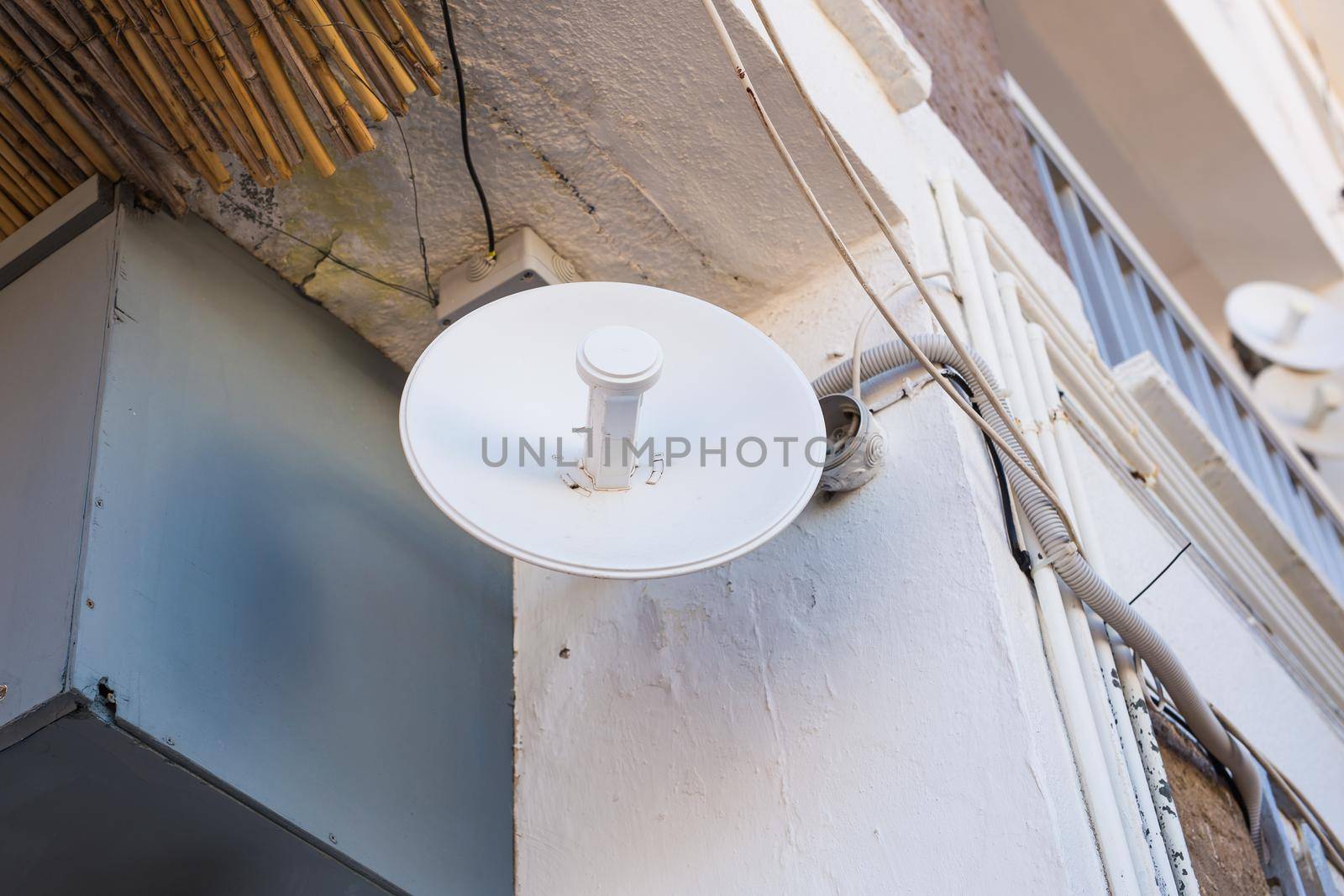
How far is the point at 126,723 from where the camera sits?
5.13 ft

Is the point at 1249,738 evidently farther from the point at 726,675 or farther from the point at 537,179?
the point at 537,179

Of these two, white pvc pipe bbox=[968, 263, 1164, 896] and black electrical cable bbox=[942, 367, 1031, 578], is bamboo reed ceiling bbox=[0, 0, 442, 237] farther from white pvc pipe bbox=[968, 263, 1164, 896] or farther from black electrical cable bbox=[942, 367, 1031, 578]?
white pvc pipe bbox=[968, 263, 1164, 896]

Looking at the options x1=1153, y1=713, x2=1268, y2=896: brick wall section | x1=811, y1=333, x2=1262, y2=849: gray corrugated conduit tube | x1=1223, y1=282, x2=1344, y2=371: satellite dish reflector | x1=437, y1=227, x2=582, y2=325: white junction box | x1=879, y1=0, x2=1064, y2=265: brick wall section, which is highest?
x1=1223, y1=282, x2=1344, y2=371: satellite dish reflector

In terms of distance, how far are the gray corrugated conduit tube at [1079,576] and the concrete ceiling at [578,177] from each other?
0.35 m

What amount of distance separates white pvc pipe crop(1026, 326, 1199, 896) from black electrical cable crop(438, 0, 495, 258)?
103cm

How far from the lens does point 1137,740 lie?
1.90m

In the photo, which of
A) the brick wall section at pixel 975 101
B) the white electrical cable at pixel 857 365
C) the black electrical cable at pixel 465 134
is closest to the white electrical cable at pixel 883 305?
the white electrical cable at pixel 857 365

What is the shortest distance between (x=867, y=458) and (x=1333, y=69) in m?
8.31

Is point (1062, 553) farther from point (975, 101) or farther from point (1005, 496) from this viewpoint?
point (975, 101)

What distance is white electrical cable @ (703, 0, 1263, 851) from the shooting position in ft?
5.72

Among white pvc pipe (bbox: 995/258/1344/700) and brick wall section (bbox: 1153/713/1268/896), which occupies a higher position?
white pvc pipe (bbox: 995/258/1344/700)

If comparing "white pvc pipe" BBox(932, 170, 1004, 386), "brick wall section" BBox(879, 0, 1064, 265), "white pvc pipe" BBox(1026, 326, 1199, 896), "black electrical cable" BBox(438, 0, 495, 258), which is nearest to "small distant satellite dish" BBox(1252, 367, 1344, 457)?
"brick wall section" BBox(879, 0, 1064, 265)

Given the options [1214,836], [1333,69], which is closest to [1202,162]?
[1333,69]

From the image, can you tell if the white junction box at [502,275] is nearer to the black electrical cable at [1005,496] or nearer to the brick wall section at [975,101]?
the black electrical cable at [1005,496]
